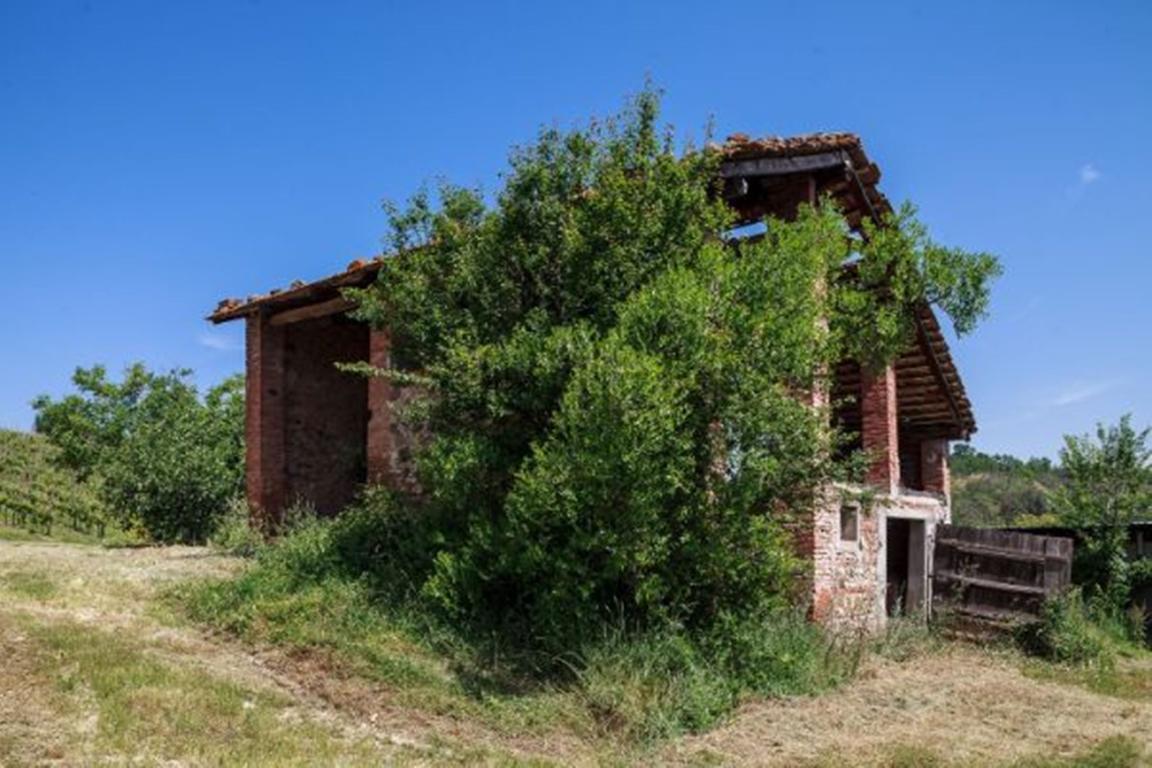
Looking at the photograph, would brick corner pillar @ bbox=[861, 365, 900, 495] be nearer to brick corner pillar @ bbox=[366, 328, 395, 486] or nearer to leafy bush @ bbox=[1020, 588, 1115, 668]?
leafy bush @ bbox=[1020, 588, 1115, 668]

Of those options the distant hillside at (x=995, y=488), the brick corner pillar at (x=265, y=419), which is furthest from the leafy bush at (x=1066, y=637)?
the distant hillside at (x=995, y=488)

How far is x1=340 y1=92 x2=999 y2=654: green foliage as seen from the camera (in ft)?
25.9

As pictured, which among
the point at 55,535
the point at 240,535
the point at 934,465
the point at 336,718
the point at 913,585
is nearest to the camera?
the point at 336,718

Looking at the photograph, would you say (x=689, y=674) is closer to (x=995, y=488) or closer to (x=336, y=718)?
(x=336, y=718)

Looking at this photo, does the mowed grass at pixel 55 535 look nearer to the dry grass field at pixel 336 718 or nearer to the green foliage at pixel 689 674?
the dry grass field at pixel 336 718

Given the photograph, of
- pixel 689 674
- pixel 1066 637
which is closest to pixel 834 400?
pixel 1066 637

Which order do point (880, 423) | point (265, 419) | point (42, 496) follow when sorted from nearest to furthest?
1. point (880, 423)
2. point (265, 419)
3. point (42, 496)

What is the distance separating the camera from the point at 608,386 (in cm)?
773

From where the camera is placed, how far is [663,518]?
818cm

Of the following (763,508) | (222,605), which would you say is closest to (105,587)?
(222,605)

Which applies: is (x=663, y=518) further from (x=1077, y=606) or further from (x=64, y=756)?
(x=1077, y=606)

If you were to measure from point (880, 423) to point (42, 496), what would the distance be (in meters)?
30.0

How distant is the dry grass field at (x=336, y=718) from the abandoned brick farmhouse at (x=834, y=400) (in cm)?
208

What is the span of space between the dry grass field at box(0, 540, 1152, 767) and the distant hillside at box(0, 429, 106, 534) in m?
20.3
